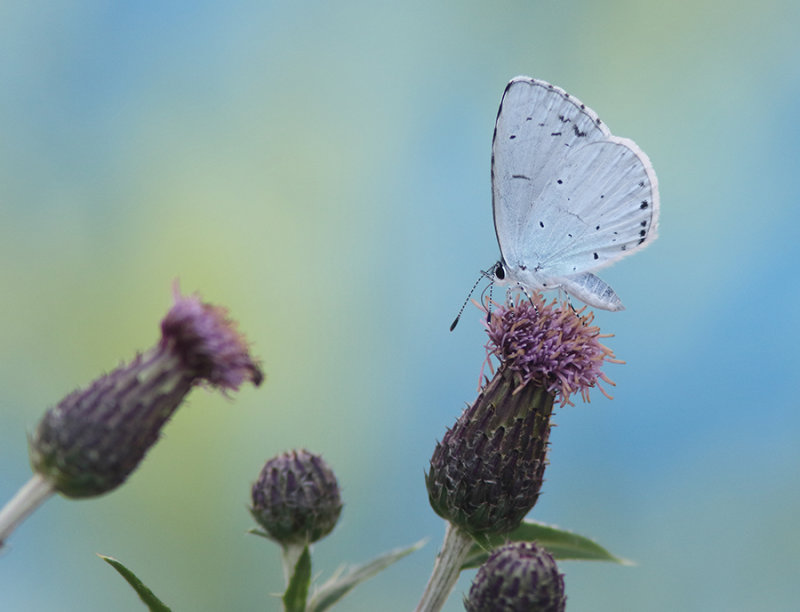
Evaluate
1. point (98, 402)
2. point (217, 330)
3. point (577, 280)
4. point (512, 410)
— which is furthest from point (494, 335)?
point (98, 402)

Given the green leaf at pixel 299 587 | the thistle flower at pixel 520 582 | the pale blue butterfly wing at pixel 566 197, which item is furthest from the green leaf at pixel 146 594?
the pale blue butterfly wing at pixel 566 197

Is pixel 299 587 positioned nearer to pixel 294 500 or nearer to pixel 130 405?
pixel 294 500

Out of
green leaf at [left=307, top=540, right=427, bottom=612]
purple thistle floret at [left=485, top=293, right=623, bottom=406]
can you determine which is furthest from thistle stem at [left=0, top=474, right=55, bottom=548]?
purple thistle floret at [left=485, top=293, right=623, bottom=406]

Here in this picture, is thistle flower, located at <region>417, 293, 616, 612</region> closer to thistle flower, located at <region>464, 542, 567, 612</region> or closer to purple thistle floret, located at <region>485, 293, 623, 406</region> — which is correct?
purple thistle floret, located at <region>485, 293, 623, 406</region>

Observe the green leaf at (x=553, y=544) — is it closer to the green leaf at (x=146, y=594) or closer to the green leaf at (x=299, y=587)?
the green leaf at (x=299, y=587)

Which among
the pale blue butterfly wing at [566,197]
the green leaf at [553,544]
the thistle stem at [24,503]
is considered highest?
the pale blue butterfly wing at [566,197]

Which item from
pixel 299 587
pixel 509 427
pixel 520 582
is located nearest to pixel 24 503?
pixel 299 587
